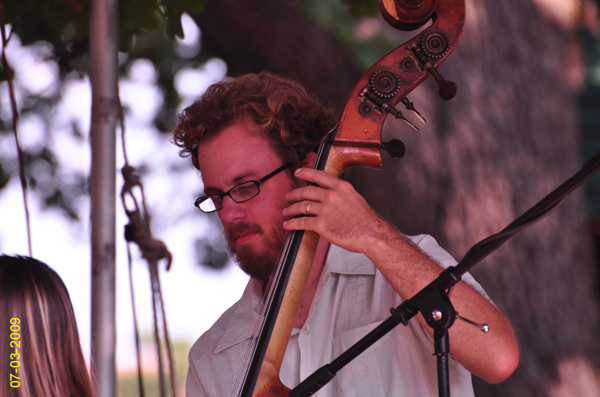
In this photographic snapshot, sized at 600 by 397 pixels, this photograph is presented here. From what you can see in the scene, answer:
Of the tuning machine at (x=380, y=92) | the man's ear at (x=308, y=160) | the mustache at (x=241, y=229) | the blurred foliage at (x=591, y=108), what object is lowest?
the mustache at (x=241, y=229)

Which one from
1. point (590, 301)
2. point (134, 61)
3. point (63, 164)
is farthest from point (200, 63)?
point (590, 301)

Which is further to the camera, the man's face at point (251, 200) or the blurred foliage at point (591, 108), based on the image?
the blurred foliage at point (591, 108)

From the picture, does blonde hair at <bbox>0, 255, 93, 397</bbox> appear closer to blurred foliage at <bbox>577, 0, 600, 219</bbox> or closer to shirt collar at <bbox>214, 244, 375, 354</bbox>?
shirt collar at <bbox>214, 244, 375, 354</bbox>

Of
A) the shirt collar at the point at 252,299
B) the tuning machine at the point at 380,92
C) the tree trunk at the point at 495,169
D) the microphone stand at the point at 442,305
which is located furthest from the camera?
the tree trunk at the point at 495,169

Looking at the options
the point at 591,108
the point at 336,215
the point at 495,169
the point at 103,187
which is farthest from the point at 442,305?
the point at 591,108

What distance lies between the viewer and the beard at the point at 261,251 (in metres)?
1.70

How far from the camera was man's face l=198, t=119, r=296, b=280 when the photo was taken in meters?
1.71

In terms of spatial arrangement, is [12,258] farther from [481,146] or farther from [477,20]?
[477,20]

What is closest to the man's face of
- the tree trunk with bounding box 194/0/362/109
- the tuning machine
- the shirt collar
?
the shirt collar

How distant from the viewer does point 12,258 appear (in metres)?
1.54

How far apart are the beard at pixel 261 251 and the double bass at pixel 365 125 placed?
320mm

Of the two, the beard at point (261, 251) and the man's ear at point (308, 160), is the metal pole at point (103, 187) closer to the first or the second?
the beard at point (261, 251)

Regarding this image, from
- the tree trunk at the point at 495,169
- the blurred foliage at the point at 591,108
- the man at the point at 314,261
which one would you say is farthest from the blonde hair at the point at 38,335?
the blurred foliage at the point at 591,108

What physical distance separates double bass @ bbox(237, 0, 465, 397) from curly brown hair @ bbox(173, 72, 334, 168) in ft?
1.48
